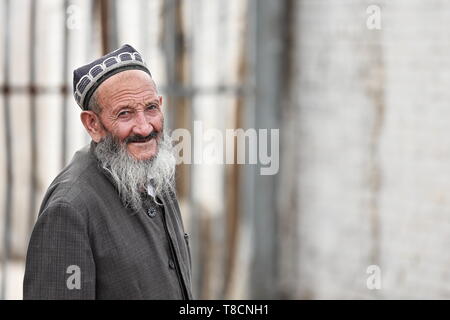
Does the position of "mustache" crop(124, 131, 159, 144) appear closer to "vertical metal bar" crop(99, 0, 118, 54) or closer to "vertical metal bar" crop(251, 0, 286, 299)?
"vertical metal bar" crop(99, 0, 118, 54)

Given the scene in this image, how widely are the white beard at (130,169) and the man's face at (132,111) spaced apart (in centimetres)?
2

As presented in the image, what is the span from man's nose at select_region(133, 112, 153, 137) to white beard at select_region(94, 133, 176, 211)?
0.07 meters

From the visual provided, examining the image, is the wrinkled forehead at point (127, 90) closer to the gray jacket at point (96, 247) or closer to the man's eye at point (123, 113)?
the man's eye at point (123, 113)

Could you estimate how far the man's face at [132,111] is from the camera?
248 cm

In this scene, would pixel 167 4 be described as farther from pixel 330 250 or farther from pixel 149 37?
pixel 330 250

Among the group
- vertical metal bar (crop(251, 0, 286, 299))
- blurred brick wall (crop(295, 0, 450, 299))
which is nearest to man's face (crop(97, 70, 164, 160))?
blurred brick wall (crop(295, 0, 450, 299))

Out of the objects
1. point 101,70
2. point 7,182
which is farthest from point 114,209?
point 7,182

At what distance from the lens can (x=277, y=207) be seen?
17.2 feet

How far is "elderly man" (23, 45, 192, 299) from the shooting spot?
7.57ft

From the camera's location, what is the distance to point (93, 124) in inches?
101
